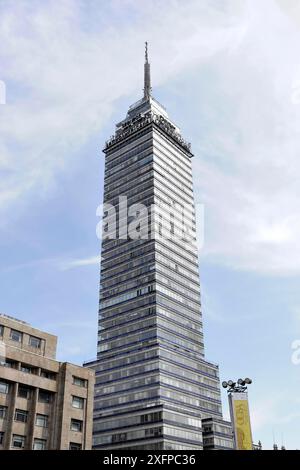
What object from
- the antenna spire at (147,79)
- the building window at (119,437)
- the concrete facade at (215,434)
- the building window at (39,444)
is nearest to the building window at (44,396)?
the building window at (39,444)

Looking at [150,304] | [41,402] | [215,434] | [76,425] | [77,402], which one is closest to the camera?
[41,402]

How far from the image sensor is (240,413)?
36312mm

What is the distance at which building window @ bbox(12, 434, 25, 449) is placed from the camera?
1998 inches

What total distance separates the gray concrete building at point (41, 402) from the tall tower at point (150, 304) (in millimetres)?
50223

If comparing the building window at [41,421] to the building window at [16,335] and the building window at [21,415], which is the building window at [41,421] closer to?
the building window at [21,415]

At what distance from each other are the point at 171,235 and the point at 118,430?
53.7 m

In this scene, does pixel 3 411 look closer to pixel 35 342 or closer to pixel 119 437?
pixel 35 342

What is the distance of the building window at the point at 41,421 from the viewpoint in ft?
176

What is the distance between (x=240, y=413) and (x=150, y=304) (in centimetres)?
8531

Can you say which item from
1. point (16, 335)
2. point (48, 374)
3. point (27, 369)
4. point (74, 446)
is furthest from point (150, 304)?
point (74, 446)
